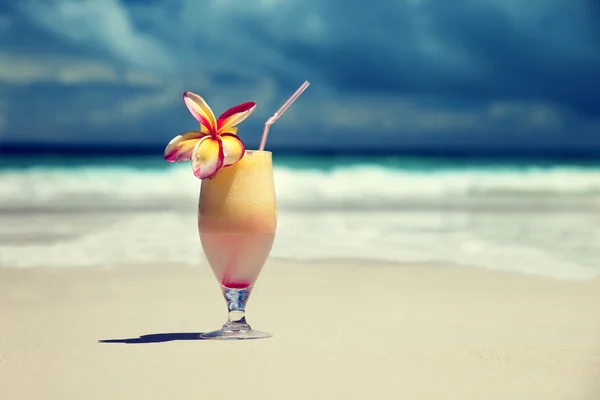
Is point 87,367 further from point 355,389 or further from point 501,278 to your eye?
point 501,278

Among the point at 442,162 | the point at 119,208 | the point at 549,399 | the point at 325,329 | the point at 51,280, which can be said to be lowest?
the point at 549,399

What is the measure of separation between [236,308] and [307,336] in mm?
225

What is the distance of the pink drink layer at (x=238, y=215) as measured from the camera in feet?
9.19

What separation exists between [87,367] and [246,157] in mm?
750

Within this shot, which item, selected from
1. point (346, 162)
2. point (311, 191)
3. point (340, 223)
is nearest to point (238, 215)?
point (340, 223)

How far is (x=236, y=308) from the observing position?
9.53 feet

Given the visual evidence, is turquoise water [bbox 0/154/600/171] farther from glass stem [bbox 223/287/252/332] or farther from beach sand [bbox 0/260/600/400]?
glass stem [bbox 223/287/252/332]

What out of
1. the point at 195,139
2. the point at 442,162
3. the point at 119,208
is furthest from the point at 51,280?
the point at 442,162

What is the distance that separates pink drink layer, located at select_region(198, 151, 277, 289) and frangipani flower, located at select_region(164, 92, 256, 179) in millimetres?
68

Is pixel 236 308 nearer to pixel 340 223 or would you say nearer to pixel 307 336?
pixel 307 336

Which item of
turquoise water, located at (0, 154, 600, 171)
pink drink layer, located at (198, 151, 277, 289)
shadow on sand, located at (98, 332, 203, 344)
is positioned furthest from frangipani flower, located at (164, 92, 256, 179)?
turquoise water, located at (0, 154, 600, 171)

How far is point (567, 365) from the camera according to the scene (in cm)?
249

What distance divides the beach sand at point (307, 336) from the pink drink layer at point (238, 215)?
240 millimetres

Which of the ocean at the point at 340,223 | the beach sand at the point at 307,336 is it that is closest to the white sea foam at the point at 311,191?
the ocean at the point at 340,223
